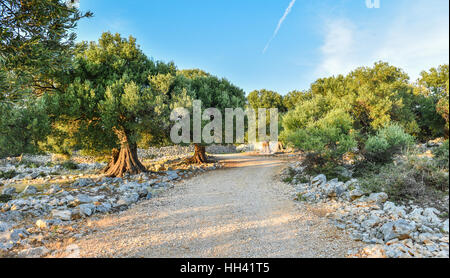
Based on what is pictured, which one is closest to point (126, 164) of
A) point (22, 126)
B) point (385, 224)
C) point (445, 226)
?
point (22, 126)

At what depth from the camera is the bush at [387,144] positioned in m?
7.04

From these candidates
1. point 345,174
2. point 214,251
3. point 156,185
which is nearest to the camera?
point 214,251

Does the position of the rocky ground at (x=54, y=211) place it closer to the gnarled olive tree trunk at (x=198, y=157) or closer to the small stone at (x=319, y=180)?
the small stone at (x=319, y=180)

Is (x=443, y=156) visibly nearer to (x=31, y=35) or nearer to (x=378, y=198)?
(x=378, y=198)

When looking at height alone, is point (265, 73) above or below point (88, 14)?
below

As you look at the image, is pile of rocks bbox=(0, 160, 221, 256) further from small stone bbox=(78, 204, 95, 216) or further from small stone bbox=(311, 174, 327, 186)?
small stone bbox=(311, 174, 327, 186)

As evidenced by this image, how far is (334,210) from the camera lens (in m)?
6.31

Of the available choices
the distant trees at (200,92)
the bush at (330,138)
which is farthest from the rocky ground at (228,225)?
the distant trees at (200,92)

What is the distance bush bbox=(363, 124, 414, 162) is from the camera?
7.04m

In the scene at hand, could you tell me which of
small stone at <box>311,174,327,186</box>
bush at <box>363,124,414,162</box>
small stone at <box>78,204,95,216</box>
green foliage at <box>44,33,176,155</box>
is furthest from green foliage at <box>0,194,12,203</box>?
bush at <box>363,124,414,162</box>

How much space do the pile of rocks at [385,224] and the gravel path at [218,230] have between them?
0.45 metres

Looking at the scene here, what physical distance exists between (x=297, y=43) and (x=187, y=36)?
15.5 feet

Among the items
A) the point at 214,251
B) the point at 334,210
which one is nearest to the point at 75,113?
the point at 214,251
